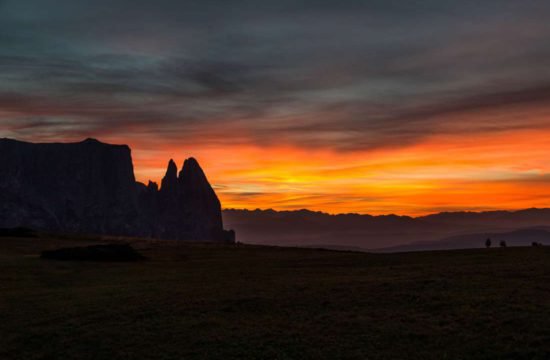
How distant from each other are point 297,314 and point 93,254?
1430 inches

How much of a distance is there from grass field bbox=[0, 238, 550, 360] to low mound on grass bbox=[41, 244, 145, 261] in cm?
1472

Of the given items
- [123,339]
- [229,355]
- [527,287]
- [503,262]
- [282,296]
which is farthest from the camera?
[503,262]

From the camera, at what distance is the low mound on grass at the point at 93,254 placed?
51.8 m

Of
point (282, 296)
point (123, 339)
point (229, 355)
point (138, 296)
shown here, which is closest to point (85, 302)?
point (138, 296)

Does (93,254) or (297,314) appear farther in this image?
(93,254)

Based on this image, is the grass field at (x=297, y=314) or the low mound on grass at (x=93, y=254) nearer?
the grass field at (x=297, y=314)

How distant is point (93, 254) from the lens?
52562 mm

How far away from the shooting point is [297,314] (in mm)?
22562

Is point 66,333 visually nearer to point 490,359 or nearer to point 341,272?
point 490,359

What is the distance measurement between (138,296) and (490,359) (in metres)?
19.8

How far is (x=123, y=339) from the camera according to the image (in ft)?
67.7

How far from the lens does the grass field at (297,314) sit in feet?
59.0

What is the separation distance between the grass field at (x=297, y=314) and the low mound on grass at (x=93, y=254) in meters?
14.7

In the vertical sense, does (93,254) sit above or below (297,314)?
above
